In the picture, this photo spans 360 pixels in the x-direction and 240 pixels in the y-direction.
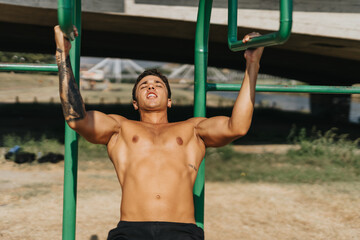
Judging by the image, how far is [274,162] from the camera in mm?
6953

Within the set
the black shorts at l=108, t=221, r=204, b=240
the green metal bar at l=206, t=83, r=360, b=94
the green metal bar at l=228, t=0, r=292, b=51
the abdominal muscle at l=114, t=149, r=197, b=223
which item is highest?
the green metal bar at l=228, t=0, r=292, b=51

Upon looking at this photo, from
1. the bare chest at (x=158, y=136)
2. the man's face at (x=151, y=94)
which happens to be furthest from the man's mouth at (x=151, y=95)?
the bare chest at (x=158, y=136)

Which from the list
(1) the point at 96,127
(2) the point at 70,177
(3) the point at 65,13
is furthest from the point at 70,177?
(3) the point at 65,13

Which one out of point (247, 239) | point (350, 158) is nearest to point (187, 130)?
point (247, 239)

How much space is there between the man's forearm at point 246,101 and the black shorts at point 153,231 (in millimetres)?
527

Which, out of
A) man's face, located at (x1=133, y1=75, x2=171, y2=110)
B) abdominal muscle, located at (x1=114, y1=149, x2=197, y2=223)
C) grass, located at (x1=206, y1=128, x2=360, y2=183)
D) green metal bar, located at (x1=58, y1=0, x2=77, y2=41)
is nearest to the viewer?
green metal bar, located at (x1=58, y1=0, x2=77, y2=41)

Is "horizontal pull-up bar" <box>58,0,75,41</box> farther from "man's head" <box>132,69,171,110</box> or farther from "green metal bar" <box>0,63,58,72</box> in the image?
"man's head" <box>132,69,171,110</box>

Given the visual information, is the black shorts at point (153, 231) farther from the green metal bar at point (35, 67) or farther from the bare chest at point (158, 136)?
the green metal bar at point (35, 67)

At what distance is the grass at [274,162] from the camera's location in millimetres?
6000

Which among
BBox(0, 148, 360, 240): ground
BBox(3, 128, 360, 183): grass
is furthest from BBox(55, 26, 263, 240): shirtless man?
BBox(3, 128, 360, 183): grass

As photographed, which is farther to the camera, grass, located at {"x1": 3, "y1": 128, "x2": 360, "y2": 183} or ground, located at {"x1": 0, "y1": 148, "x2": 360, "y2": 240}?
grass, located at {"x1": 3, "y1": 128, "x2": 360, "y2": 183}

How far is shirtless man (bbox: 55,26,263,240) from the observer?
1.50m

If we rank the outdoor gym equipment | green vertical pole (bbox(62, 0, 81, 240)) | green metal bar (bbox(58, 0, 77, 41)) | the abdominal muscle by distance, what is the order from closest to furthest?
green metal bar (bbox(58, 0, 77, 41))
the outdoor gym equipment
the abdominal muscle
green vertical pole (bbox(62, 0, 81, 240))

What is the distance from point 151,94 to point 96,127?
0.39 m
